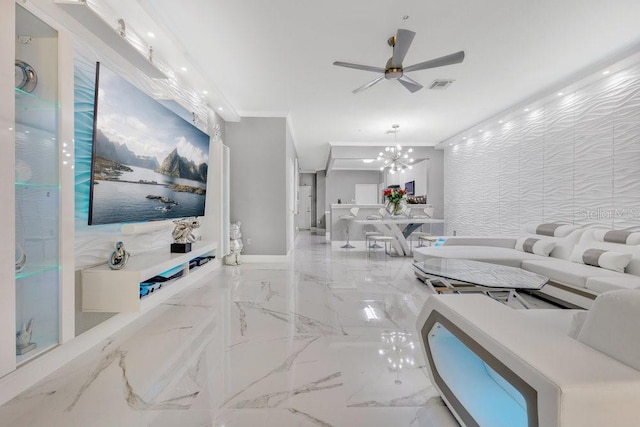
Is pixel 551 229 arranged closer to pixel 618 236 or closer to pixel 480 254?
pixel 618 236

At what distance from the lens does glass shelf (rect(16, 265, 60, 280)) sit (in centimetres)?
150

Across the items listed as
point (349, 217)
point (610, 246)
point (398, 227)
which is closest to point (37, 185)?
point (610, 246)

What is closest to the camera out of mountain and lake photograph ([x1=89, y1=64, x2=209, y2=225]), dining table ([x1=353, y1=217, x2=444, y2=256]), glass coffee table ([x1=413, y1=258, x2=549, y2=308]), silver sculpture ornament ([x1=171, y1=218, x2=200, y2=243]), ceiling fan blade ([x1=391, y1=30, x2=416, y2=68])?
mountain and lake photograph ([x1=89, y1=64, x2=209, y2=225])

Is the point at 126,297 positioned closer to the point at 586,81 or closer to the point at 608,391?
the point at 608,391

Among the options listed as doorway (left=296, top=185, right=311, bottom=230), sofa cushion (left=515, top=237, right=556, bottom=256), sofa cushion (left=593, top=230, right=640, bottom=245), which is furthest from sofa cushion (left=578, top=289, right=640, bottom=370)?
doorway (left=296, top=185, right=311, bottom=230)

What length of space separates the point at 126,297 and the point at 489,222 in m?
6.03

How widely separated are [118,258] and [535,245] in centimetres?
460

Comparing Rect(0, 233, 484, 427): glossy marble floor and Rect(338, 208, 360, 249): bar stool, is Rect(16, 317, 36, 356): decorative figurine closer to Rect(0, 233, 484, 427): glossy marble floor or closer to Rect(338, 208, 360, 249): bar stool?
Rect(0, 233, 484, 427): glossy marble floor

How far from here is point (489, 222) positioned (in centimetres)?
568

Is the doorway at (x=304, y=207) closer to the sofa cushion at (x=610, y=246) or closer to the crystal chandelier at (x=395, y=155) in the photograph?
the crystal chandelier at (x=395, y=155)

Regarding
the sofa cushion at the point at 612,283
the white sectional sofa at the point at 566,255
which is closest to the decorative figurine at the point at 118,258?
the white sectional sofa at the point at 566,255

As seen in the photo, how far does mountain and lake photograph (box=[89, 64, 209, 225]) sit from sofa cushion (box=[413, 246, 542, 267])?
3040 millimetres

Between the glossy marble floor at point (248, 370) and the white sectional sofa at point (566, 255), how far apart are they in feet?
4.24

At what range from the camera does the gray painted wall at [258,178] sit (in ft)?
16.7
